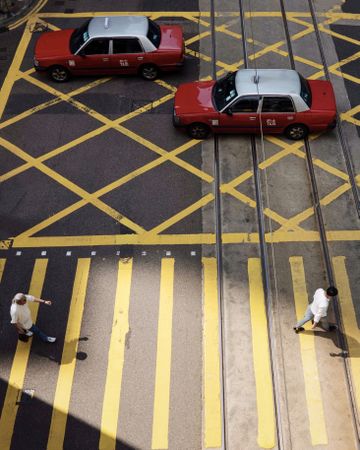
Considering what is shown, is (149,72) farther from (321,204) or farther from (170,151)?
(321,204)

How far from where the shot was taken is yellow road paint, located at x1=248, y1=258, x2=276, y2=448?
8844 mm

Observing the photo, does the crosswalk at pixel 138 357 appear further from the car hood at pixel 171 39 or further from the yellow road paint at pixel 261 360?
the car hood at pixel 171 39

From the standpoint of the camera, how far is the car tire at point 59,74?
1503 cm

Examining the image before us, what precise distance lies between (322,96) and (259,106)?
1925 millimetres

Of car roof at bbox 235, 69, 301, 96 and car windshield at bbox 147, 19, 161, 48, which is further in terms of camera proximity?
car windshield at bbox 147, 19, 161, 48

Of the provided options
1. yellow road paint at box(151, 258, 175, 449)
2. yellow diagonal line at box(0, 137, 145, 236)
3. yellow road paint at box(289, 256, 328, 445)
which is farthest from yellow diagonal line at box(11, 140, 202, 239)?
yellow road paint at box(289, 256, 328, 445)

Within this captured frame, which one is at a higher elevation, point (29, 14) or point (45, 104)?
point (29, 14)

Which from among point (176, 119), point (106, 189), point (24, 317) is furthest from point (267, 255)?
point (24, 317)

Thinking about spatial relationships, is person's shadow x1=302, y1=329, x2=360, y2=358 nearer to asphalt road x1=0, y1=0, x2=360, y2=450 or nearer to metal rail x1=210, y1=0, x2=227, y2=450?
asphalt road x1=0, y1=0, x2=360, y2=450

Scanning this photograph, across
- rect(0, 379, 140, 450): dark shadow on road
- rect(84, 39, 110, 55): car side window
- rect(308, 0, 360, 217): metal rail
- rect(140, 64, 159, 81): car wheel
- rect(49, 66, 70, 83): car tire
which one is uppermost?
rect(84, 39, 110, 55): car side window

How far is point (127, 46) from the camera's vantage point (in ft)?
47.9

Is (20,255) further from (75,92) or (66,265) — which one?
(75,92)

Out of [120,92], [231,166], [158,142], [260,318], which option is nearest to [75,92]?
[120,92]

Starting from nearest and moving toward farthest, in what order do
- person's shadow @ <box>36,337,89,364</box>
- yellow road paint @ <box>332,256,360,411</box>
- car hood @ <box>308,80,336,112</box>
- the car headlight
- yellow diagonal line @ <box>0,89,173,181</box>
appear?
1. yellow road paint @ <box>332,256,360,411</box>
2. person's shadow @ <box>36,337,89,364</box>
3. car hood @ <box>308,80,336,112</box>
4. yellow diagonal line @ <box>0,89,173,181</box>
5. the car headlight
